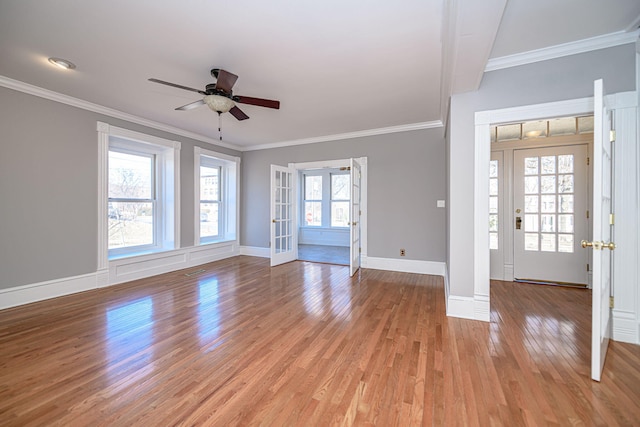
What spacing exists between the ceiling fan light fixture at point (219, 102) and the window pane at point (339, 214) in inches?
216

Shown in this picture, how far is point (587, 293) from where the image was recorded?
11.3ft

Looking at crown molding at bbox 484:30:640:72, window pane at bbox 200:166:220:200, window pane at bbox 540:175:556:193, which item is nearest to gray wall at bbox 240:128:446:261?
window pane at bbox 540:175:556:193

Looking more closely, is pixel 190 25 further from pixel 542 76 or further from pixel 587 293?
pixel 587 293

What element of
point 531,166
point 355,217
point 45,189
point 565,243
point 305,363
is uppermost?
point 531,166

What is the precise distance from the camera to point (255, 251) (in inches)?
245

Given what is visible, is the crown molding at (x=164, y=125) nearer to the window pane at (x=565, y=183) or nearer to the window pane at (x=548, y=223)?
the window pane at (x=565, y=183)

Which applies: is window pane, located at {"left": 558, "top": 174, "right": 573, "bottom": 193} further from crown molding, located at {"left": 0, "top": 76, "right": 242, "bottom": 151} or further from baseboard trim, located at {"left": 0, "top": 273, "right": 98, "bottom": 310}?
baseboard trim, located at {"left": 0, "top": 273, "right": 98, "bottom": 310}

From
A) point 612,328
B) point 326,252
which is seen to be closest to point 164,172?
point 326,252

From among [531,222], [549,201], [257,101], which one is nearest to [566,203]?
[549,201]

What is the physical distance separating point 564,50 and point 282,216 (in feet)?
15.4

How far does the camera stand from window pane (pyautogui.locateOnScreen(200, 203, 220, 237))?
18.6 ft

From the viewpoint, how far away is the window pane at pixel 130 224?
4.20 metres

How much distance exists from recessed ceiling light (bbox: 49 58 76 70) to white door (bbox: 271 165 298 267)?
2994 millimetres

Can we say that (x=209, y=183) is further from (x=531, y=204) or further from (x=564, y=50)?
(x=531, y=204)
